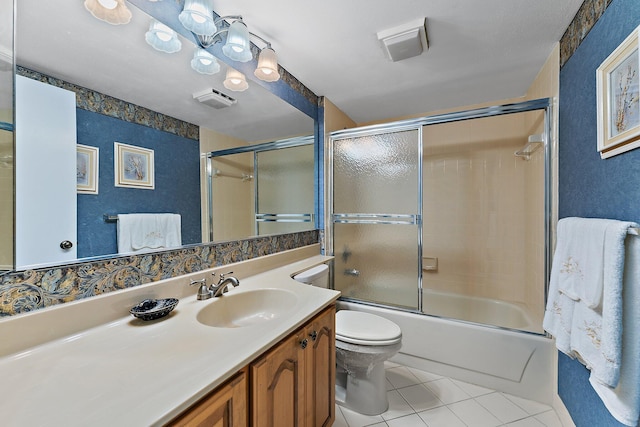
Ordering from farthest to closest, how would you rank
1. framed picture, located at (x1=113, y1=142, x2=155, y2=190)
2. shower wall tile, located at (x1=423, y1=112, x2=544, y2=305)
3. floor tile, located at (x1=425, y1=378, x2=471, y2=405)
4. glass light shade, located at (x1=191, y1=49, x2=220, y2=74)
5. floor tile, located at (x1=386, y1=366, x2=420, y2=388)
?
shower wall tile, located at (x1=423, y1=112, x2=544, y2=305) < floor tile, located at (x1=386, y1=366, x2=420, y2=388) < floor tile, located at (x1=425, y1=378, x2=471, y2=405) < glass light shade, located at (x1=191, y1=49, x2=220, y2=74) < framed picture, located at (x1=113, y1=142, x2=155, y2=190)

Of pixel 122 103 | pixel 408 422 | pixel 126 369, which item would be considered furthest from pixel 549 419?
pixel 122 103

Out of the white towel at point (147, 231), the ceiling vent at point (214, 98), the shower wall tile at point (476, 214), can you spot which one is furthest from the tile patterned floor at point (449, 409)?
the ceiling vent at point (214, 98)

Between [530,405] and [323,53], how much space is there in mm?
2617

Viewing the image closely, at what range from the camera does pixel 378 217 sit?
7.32 feet

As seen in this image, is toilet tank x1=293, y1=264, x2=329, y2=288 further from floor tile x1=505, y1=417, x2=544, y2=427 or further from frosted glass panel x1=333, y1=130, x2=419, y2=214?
floor tile x1=505, y1=417, x2=544, y2=427

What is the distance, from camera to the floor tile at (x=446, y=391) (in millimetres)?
1660

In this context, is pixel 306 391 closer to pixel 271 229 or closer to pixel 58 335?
pixel 58 335

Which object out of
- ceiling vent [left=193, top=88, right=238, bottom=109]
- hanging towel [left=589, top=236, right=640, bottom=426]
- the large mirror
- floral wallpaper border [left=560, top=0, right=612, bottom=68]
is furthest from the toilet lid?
floral wallpaper border [left=560, top=0, right=612, bottom=68]

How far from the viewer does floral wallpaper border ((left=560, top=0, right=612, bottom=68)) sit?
116cm

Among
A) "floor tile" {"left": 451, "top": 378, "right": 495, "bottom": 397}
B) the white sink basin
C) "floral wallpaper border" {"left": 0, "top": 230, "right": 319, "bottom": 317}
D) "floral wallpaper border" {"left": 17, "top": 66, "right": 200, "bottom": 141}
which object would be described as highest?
"floral wallpaper border" {"left": 17, "top": 66, "right": 200, "bottom": 141}

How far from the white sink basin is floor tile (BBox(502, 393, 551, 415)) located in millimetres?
1635

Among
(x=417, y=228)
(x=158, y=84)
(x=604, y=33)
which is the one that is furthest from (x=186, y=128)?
(x=604, y=33)

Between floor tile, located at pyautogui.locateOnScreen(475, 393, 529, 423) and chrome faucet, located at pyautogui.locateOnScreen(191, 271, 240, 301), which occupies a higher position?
chrome faucet, located at pyautogui.locateOnScreen(191, 271, 240, 301)

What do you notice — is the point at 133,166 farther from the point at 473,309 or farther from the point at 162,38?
the point at 473,309
